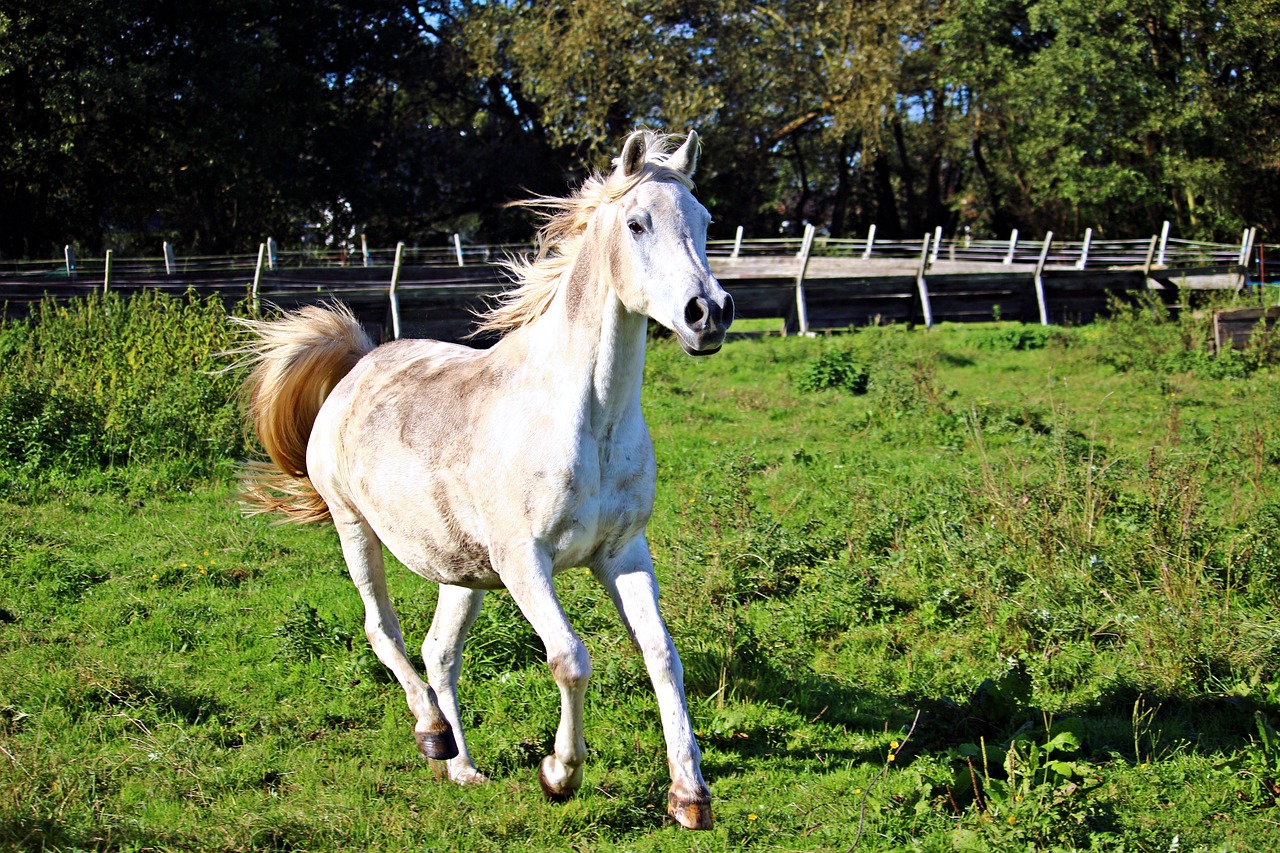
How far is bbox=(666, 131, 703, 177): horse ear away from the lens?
13.7ft

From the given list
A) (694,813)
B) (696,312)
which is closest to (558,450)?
(696,312)

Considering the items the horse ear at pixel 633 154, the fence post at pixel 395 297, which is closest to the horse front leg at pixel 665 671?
the horse ear at pixel 633 154

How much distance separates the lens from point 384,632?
17.5 ft

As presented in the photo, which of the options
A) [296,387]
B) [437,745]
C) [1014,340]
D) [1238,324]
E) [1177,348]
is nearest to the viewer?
[437,745]

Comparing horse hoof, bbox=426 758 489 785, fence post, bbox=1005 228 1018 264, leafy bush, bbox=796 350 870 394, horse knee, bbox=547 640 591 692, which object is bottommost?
horse hoof, bbox=426 758 489 785

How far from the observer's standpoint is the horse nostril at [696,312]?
3.55 meters

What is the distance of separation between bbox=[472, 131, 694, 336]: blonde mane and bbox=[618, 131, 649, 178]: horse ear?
0.02 m

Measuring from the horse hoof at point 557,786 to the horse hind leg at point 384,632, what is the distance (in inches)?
23.8

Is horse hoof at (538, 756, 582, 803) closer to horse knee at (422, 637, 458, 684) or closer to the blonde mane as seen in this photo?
horse knee at (422, 637, 458, 684)

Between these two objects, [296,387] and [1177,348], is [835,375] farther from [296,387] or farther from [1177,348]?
[296,387]

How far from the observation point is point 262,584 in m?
7.25

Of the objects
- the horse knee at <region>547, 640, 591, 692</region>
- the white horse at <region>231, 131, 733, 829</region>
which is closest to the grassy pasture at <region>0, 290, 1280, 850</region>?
the white horse at <region>231, 131, 733, 829</region>

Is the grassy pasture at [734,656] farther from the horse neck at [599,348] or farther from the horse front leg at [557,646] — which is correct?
the horse neck at [599,348]

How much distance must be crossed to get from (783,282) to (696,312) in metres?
15.2
